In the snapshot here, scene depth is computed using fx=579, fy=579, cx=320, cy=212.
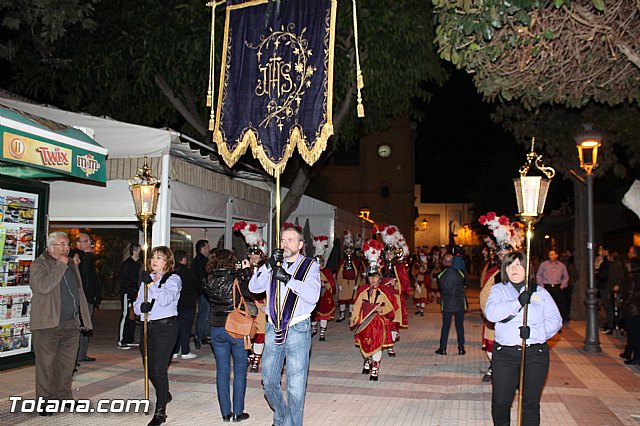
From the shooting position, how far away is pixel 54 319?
261 inches

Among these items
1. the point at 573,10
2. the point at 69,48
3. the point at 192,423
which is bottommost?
the point at 192,423

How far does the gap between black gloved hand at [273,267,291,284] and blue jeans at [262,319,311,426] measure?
486 millimetres

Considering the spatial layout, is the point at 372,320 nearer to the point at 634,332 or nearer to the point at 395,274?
the point at 395,274

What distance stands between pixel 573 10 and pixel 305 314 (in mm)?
4716

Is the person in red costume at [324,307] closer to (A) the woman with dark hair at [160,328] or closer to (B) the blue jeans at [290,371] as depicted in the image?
(A) the woman with dark hair at [160,328]

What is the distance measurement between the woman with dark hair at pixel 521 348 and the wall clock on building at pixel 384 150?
39.5m

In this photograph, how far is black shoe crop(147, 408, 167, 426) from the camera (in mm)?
6332

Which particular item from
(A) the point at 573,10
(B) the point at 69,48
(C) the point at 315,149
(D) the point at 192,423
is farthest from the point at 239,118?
(B) the point at 69,48

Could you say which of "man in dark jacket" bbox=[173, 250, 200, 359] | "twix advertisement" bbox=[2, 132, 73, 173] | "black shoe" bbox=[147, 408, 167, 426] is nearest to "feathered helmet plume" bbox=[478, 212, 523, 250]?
"man in dark jacket" bbox=[173, 250, 200, 359]

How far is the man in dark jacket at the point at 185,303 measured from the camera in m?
10.1

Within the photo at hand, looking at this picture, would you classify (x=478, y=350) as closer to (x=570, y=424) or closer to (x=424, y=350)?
(x=424, y=350)

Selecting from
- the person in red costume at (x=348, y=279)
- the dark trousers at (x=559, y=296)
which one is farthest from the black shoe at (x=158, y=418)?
the dark trousers at (x=559, y=296)

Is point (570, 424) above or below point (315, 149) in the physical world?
below

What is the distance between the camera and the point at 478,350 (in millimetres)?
11977
